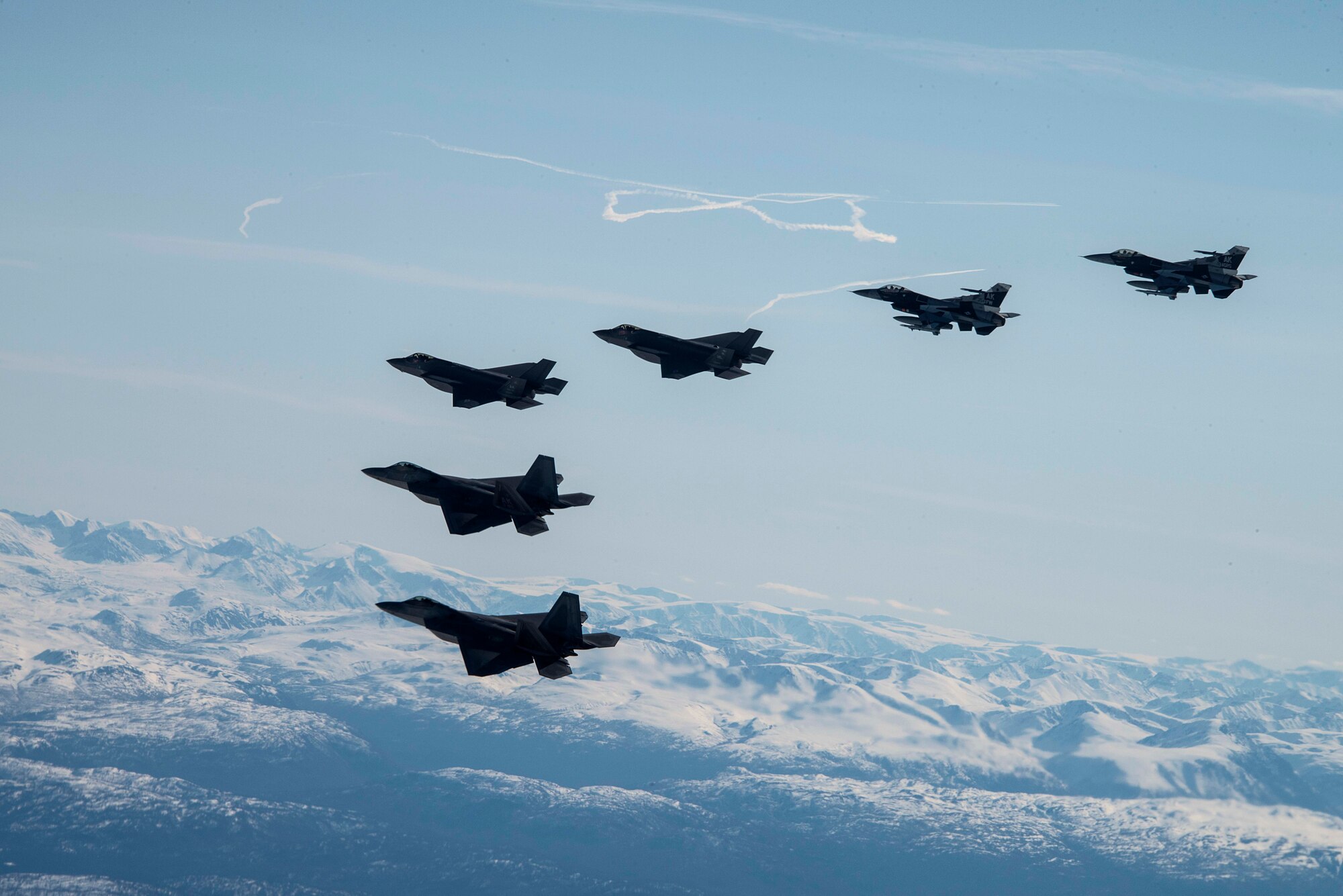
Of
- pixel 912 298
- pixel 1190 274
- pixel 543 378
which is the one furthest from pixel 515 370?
pixel 1190 274

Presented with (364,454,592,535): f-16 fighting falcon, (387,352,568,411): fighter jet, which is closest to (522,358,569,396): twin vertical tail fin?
(387,352,568,411): fighter jet

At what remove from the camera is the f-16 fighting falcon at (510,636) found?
101750 millimetres

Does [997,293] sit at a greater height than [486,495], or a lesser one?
greater

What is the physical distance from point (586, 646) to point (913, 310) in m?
66.1

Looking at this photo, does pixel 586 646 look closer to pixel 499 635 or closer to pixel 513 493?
pixel 499 635

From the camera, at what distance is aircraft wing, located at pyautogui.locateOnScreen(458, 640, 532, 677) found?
102 meters

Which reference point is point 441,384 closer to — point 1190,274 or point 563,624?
point 563,624

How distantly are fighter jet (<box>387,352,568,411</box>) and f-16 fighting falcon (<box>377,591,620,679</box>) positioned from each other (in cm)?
2955

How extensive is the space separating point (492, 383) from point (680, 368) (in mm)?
22353

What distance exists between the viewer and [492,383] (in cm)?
12512

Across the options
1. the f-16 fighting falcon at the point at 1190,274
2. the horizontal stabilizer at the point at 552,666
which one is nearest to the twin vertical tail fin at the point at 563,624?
the horizontal stabilizer at the point at 552,666

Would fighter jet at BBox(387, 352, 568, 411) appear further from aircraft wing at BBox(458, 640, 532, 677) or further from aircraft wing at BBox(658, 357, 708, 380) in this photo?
aircraft wing at BBox(458, 640, 532, 677)

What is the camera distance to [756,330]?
12850cm

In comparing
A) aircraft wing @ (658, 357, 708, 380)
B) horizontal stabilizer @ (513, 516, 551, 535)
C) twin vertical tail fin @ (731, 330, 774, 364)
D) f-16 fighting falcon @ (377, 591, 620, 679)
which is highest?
twin vertical tail fin @ (731, 330, 774, 364)
